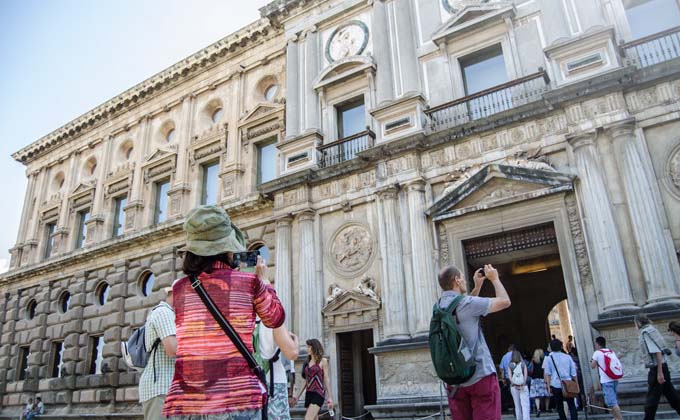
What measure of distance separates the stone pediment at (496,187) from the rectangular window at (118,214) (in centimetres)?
1582

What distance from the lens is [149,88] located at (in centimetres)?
2352

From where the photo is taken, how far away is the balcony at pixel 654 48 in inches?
456

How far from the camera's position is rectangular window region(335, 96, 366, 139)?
16.4m

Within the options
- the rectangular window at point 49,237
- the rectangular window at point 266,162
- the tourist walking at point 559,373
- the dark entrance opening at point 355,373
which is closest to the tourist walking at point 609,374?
the tourist walking at point 559,373

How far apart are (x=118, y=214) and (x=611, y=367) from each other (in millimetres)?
21117

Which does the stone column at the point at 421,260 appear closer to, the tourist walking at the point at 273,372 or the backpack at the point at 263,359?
the tourist walking at the point at 273,372

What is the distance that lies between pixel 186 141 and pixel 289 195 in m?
7.91

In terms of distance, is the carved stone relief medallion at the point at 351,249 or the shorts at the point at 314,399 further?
the carved stone relief medallion at the point at 351,249

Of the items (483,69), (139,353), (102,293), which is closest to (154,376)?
(139,353)

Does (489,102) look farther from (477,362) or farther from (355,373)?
(477,362)

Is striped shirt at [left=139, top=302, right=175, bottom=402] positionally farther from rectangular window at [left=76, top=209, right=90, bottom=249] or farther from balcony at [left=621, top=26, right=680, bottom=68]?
rectangular window at [left=76, top=209, right=90, bottom=249]

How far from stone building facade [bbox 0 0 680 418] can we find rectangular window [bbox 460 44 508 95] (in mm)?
56

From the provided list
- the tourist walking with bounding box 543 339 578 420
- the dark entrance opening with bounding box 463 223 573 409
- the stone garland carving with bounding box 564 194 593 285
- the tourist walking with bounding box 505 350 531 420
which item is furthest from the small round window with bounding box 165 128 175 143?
the tourist walking with bounding box 543 339 578 420

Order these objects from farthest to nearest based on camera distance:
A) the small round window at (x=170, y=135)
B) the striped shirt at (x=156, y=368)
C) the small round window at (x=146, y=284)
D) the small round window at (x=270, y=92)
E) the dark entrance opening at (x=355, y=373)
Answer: the small round window at (x=170, y=135) → the small round window at (x=146, y=284) → the small round window at (x=270, y=92) → the dark entrance opening at (x=355, y=373) → the striped shirt at (x=156, y=368)
